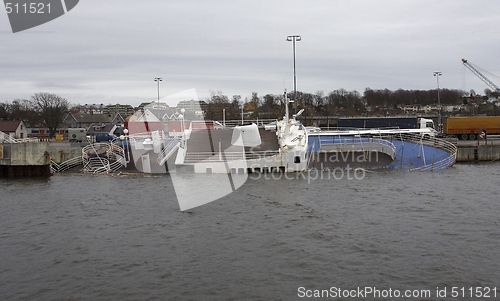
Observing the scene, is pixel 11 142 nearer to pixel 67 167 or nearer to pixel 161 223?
pixel 67 167

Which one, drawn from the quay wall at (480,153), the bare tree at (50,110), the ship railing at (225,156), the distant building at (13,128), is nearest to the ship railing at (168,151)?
the ship railing at (225,156)

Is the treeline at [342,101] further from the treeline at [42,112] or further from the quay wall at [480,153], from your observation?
the quay wall at [480,153]

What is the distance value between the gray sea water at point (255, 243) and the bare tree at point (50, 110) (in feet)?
232

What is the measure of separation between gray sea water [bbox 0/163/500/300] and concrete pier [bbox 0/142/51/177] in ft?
28.8

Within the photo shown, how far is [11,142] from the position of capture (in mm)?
35219

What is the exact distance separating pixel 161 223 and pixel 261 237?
442 centimetres

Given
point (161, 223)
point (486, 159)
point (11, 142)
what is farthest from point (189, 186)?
point (486, 159)

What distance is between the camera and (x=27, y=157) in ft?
112

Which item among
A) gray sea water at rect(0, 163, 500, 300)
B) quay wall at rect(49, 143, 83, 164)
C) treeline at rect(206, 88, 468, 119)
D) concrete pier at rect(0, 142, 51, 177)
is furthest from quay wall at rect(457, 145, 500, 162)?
treeline at rect(206, 88, 468, 119)

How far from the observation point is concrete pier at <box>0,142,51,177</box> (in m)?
34.1

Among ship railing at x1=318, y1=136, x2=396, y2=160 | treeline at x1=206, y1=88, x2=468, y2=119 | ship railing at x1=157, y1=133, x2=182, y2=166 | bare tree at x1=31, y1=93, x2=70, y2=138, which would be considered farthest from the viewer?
treeline at x1=206, y1=88, x2=468, y2=119

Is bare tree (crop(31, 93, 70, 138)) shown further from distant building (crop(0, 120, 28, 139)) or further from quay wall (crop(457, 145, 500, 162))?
quay wall (crop(457, 145, 500, 162))

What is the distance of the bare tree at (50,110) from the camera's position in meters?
91.7

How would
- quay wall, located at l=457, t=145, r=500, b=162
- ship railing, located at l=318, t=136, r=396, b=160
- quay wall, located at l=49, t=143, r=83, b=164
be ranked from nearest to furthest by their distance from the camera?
1. ship railing, located at l=318, t=136, r=396, b=160
2. quay wall, located at l=49, t=143, r=83, b=164
3. quay wall, located at l=457, t=145, r=500, b=162
